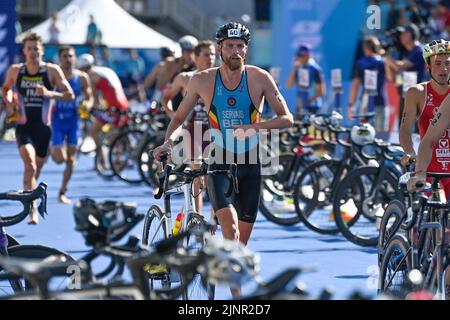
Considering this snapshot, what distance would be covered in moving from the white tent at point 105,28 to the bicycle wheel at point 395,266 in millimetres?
22012

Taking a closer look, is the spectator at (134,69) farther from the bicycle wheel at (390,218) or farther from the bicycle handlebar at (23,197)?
the bicycle handlebar at (23,197)

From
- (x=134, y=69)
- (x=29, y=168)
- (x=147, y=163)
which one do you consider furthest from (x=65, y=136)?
(x=134, y=69)

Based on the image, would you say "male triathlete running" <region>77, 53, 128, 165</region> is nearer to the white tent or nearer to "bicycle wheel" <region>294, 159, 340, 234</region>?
"bicycle wheel" <region>294, 159, 340, 234</region>

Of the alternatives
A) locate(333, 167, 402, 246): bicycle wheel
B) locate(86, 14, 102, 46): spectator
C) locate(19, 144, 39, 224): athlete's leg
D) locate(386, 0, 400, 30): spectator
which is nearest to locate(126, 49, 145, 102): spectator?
locate(86, 14, 102, 46): spectator

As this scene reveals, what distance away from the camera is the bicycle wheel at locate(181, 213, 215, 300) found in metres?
7.66

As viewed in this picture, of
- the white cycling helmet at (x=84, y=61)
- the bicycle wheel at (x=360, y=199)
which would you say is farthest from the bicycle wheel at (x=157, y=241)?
the white cycling helmet at (x=84, y=61)

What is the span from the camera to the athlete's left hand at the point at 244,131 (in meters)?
8.45

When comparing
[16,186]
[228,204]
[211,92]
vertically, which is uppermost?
[211,92]

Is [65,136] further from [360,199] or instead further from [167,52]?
[360,199]

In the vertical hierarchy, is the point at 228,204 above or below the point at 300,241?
above

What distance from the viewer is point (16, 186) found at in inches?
740

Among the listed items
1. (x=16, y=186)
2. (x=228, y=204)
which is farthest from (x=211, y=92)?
(x=16, y=186)
